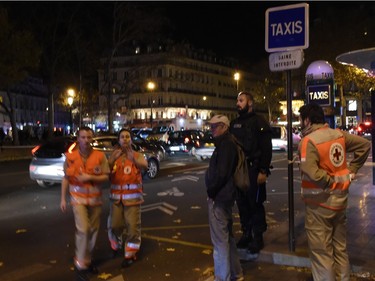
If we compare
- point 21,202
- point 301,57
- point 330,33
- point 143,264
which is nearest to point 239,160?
point 301,57

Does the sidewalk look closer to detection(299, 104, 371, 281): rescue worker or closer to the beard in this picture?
detection(299, 104, 371, 281): rescue worker

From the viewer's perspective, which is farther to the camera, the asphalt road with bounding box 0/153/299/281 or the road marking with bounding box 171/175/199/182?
the road marking with bounding box 171/175/199/182

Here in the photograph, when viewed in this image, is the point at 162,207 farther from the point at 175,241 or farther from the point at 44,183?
the point at 44,183

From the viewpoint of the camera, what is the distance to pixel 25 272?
6.17 m

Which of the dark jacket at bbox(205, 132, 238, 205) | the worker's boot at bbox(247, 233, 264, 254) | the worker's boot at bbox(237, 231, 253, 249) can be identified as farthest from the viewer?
the worker's boot at bbox(237, 231, 253, 249)

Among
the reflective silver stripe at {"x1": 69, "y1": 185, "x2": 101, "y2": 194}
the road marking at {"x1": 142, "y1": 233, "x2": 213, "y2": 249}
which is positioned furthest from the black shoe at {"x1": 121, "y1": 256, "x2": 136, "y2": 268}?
the road marking at {"x1": 142, "y1": 233, "x2": 213, "y2": 249}

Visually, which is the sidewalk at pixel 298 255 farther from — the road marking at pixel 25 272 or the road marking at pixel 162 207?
the road marking at pixel 162 207


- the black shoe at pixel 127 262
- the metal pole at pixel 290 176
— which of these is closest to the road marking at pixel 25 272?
the black shoe at pixel 127 262

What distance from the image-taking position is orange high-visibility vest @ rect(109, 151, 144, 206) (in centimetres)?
627

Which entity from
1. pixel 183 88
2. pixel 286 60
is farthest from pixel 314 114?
pixel 183 88

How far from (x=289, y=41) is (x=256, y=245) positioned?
104 inches

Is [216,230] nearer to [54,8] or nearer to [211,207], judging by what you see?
[211,207]

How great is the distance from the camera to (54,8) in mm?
37719

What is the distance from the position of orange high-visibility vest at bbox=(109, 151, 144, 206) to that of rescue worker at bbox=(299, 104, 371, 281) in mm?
2435
